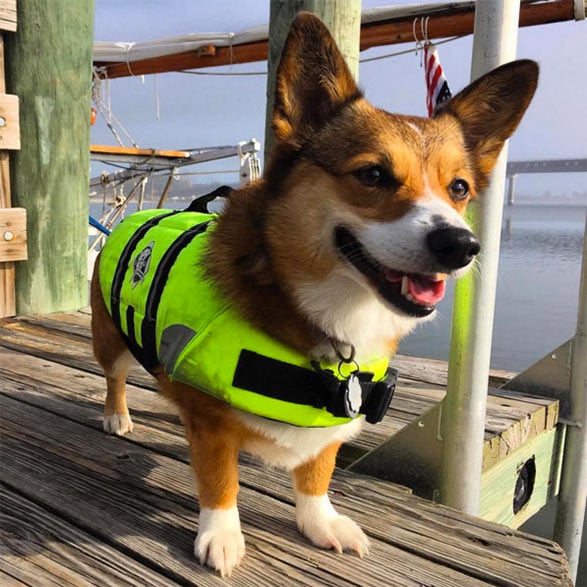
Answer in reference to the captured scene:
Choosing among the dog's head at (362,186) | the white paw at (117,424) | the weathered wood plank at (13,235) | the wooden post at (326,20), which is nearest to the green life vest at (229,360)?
the dog's head at (362,186)

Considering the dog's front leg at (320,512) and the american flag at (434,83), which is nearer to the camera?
the dog's front leg at (320,512)

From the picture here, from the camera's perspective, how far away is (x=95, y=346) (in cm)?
223

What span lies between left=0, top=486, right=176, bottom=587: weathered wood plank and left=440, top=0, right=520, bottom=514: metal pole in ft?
2.93

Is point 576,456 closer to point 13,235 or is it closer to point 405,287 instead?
point 405,287

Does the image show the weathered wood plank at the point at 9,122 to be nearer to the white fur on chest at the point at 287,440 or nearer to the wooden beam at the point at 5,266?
the wooden beam at the point at 5,266

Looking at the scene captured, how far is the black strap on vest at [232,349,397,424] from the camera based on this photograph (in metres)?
1.37

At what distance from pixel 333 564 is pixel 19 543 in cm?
81

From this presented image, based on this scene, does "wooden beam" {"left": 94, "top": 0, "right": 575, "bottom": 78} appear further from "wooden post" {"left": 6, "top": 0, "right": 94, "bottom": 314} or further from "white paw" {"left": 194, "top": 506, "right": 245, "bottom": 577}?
"white paw" {"left": 194, "top": 506, "right": 245, "bottom": 577}

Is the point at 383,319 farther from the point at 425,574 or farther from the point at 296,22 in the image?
the point at 296,22

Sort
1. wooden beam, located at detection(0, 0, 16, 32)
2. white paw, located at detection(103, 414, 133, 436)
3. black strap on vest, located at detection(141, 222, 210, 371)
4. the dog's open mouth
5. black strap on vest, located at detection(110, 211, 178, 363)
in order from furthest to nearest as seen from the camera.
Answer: wooden beam, located at detection(0, 0, 16, 32) → white paw, located at detection(103, 414, 133, 436) → black strap on vest, located at detection(110, 211, 178, 363) → black strap on vest, located at detection(141, 222, 210, 371) → the dog's open mouth

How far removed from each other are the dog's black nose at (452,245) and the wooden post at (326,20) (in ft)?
3.78

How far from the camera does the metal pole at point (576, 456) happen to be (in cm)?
237

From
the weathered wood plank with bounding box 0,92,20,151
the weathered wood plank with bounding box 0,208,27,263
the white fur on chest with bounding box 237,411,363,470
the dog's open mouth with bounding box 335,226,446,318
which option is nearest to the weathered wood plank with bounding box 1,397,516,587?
the white fur on chest with bounding box 237,411,363,470

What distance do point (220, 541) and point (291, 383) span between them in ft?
1.45
